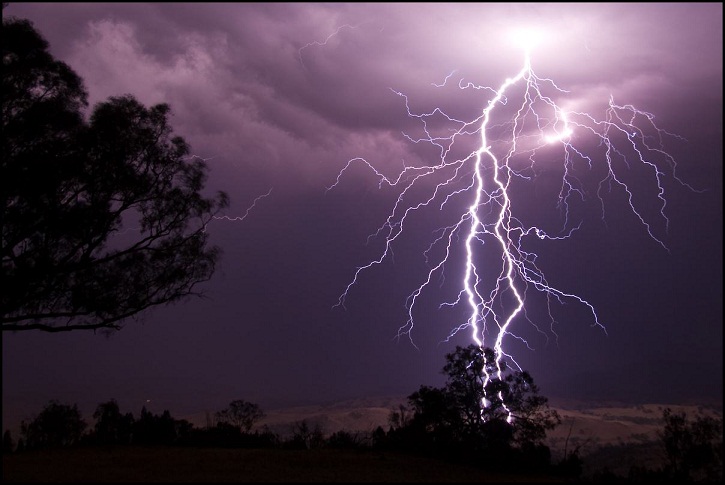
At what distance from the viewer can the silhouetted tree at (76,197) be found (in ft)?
36.4

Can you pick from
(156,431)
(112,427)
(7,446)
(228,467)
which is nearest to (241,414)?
(156,431)

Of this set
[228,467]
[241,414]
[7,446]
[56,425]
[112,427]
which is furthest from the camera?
[241,414]

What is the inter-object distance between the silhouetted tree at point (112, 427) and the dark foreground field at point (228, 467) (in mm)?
849

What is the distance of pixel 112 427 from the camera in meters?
11.7

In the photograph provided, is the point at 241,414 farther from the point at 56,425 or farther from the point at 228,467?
the point at 228,467

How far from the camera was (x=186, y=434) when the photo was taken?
38.7 ft

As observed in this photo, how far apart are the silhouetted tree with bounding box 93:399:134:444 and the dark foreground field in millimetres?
849

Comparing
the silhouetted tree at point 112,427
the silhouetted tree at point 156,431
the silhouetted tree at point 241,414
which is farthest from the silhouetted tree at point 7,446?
the silhouetted tree at point 241,414

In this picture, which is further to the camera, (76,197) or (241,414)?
(241,414)

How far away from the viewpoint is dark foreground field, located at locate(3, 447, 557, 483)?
787 centimetres

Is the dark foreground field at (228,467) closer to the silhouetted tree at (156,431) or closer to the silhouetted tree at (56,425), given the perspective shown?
the silhouetted tree at (156,431)

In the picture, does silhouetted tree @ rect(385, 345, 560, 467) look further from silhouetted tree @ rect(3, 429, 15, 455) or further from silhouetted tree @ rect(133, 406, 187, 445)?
silhouetted tree @ rect(3, 429, 15, 455)

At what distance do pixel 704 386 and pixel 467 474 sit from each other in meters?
89.2

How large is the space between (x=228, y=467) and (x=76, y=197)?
23.9 feet
